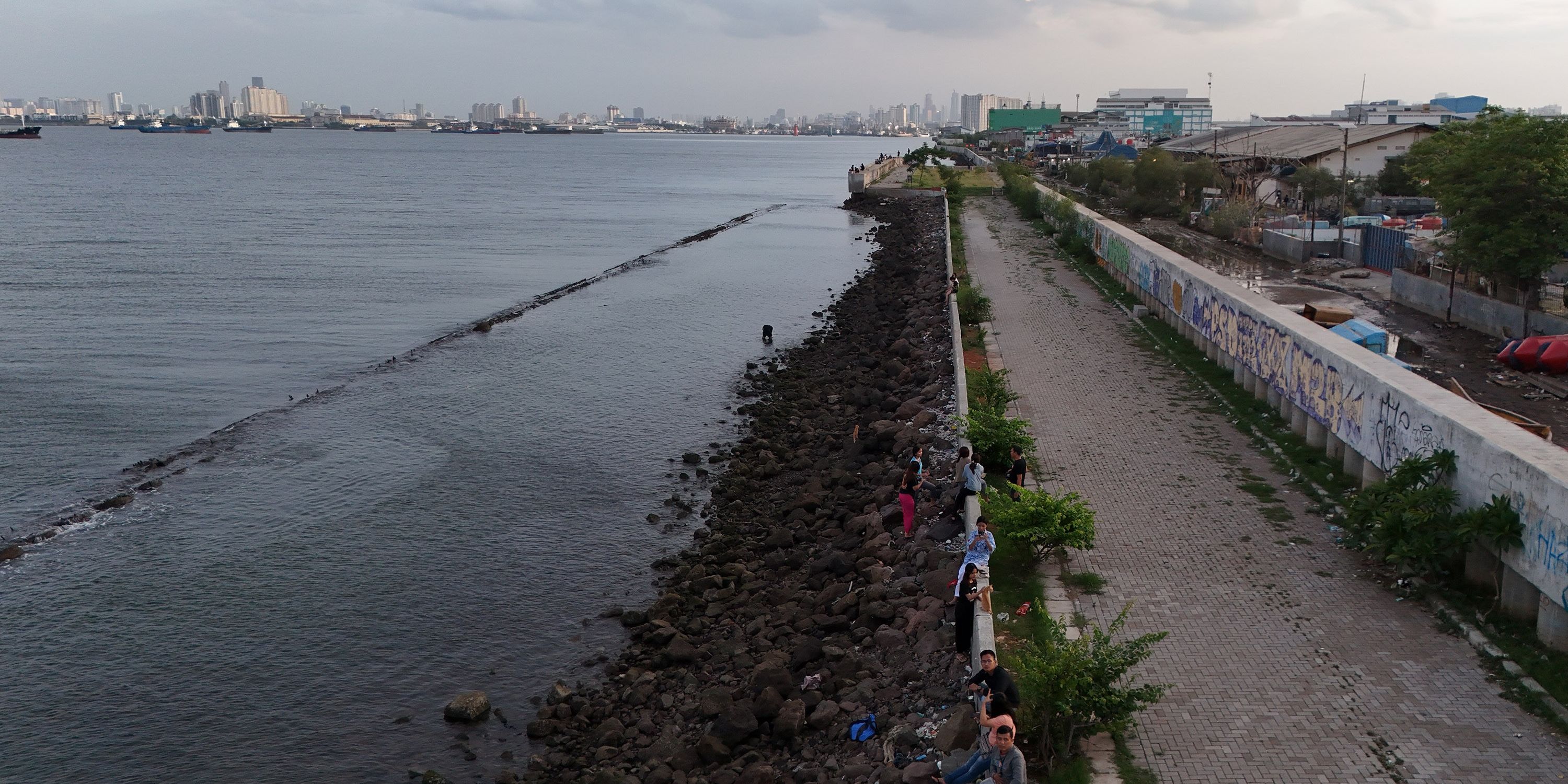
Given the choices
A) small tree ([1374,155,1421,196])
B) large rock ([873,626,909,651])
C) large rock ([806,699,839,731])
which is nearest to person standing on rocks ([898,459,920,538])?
large rock ([873,626,909,651])

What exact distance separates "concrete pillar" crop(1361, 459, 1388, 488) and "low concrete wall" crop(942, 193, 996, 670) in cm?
546

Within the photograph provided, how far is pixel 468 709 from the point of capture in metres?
14.6

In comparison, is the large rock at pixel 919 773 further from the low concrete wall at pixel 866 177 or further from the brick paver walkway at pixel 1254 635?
the low concrete wall at pixel 866 177

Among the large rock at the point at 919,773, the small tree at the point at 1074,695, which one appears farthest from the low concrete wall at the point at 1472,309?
the large rock at the point at 919,773

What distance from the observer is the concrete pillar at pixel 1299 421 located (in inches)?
741

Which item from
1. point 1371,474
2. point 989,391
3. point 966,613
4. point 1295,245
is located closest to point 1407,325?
point 1295,245

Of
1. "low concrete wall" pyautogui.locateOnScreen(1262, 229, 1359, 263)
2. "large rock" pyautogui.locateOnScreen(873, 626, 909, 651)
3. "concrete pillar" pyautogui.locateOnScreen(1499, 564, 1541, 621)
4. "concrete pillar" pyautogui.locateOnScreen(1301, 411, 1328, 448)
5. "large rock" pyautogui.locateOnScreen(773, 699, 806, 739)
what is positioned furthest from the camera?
"low concrete wall" pyautogui.locateOnScreen(1262, 229, 1359, 263)

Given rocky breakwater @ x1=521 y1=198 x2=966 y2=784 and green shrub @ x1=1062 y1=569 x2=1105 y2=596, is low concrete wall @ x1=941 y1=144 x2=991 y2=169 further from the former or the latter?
green shrub @ x1=1062 y1=569 x2=1105 y2=596

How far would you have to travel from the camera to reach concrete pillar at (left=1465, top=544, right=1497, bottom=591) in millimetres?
12484

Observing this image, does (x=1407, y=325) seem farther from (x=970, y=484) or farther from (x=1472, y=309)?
(x=970, y=484)

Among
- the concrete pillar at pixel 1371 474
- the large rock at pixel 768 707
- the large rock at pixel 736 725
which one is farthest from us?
the concrete pillar at pixel 1371 474

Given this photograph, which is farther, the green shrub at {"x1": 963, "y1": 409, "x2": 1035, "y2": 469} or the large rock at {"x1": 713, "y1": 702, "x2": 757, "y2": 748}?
the green shrub at {"x1": 963, "y1": 409, "x2": 1035, "y2": 469}

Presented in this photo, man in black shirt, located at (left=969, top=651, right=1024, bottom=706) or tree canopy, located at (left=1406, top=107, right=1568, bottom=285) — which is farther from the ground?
tree canopy, located at (left=1406, top=107, right=1568, bottom=285)

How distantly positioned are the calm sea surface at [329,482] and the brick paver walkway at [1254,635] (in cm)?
786
